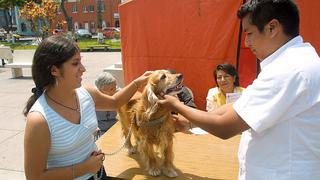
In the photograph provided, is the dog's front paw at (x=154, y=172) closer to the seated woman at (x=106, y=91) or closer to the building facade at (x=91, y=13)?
the seated woman at (x=106, y=91)

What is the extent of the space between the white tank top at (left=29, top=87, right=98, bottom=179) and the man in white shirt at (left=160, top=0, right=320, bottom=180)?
33.3 inches

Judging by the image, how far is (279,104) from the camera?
151 cm

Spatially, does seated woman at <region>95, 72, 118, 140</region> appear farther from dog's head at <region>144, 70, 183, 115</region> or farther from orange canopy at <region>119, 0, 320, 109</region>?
orange canopy at <region>119, 0, 320, 109</region>

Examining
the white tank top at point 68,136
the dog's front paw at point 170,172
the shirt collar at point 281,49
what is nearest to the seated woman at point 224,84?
the dog's front paw at point 170,172

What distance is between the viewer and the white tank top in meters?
2.00

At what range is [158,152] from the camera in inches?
127

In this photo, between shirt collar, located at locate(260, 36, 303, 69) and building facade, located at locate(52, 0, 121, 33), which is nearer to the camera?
shirt collar, located at locate(260, 36, 303, 69)

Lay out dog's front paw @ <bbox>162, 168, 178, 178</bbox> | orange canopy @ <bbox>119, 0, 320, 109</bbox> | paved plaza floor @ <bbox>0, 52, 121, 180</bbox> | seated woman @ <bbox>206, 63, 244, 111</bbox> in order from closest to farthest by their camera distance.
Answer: dog's front paw @ <bbox>162, 168, 178, 178</bbox> → seated woman @ <bbox>206, 63, 244, 111</bbox> → paved plaza floor @ <bbox>0, 52, 121, 180</bbox> → orange canopy @ <bbox>119, 0, 320, 109</bbox>

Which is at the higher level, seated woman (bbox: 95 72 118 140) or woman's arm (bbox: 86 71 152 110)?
woman's arm (bbox: 86 71 152 110)

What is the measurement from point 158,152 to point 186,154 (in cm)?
39

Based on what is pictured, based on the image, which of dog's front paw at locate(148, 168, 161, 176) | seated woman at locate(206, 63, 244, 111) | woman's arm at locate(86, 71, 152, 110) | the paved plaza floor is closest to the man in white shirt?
woman's arm at locate(86, 71, 152, 110)

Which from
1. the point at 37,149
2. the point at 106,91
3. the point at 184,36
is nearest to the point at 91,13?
the point at 184,36

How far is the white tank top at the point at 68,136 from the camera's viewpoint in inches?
78.8

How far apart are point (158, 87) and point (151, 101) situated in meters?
0.15
